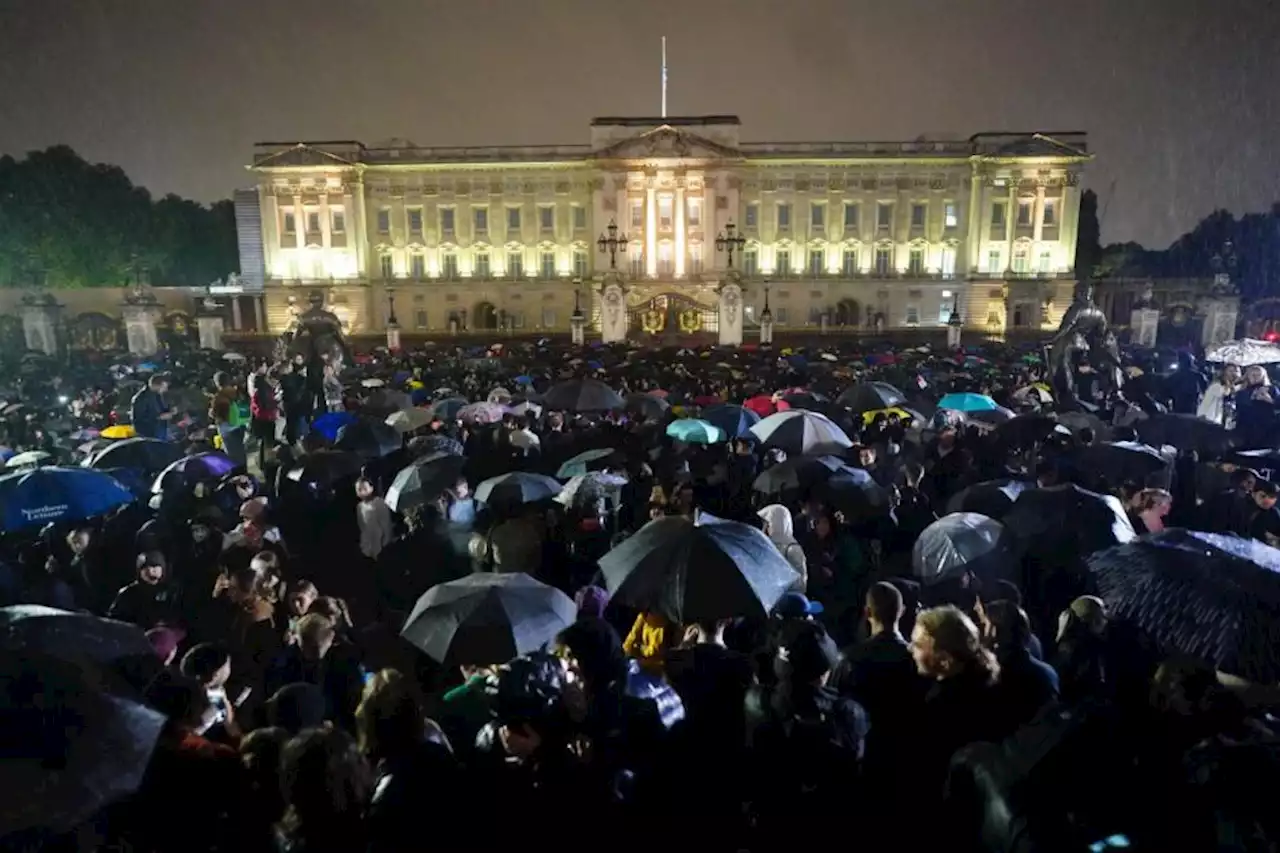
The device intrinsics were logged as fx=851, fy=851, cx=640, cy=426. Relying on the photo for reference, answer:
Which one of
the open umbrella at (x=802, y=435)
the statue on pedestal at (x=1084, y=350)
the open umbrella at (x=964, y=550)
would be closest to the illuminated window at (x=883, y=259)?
the statue on pedestal at (x=1084, y=350)

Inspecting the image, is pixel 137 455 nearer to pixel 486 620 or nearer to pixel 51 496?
pixel 51 496

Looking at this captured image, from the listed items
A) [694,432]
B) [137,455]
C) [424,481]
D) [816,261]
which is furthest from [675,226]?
[424,481]

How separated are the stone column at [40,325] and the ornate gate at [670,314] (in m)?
32.1

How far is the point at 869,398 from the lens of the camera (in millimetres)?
12578

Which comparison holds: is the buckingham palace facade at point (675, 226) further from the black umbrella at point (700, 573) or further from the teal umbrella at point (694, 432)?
the black umbrella at point (700, 573)

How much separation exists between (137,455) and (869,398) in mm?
9404

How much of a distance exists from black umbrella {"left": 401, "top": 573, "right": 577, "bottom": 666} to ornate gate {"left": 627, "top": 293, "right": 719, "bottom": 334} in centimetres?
5086

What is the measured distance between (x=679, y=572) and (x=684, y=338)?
45.6 metres

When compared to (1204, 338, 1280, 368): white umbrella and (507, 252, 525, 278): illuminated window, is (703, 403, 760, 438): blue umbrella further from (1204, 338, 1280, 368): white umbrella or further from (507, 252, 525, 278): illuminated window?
(507, 252, 525, 278): illuminated window

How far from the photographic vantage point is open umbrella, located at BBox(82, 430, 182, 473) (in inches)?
338

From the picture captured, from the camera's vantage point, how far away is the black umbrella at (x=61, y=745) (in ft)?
9.50

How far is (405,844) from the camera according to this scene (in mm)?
2947

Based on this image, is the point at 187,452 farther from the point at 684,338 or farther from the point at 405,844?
the point at 684,338

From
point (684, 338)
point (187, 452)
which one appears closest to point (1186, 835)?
point (187, 452)
